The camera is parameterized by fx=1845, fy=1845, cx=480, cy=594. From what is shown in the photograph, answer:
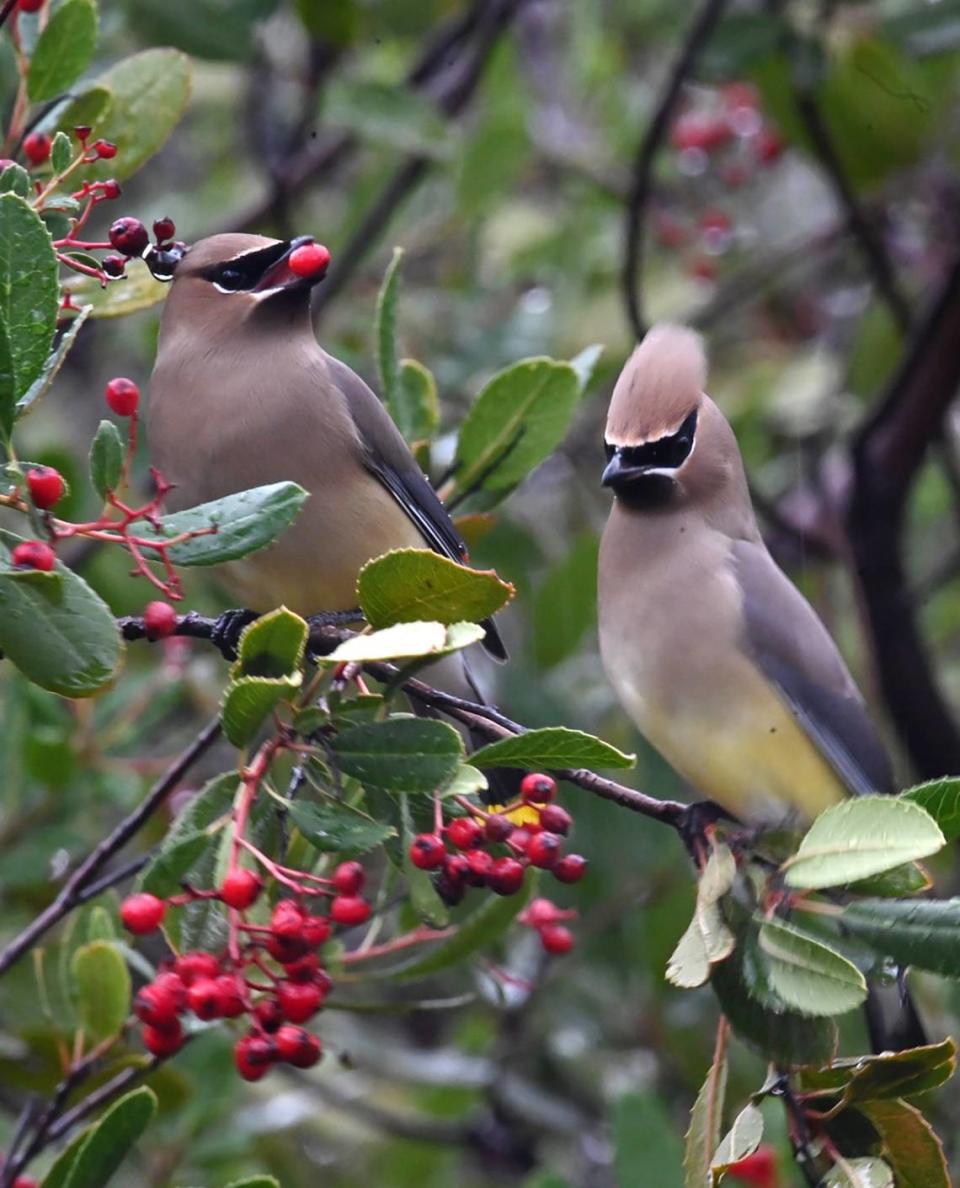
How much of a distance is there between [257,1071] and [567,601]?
222 centimetres

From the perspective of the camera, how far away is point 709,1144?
186cm

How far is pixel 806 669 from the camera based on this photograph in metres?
2.98

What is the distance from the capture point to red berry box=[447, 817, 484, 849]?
6.23 feet

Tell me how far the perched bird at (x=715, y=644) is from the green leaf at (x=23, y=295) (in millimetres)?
1118

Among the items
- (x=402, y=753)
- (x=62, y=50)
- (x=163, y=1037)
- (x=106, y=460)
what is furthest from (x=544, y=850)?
(x=62, y=50)

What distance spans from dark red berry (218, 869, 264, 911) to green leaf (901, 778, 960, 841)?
645 mm

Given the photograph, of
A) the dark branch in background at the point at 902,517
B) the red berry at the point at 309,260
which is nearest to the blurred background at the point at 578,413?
the dark branch in background at the point at 902,517

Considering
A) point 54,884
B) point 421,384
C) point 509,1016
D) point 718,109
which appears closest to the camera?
point 421,384

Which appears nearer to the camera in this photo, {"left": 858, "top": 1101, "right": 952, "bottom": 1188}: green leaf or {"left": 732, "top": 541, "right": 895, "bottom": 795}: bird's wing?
{"left": 858, "top": 1101, "right": 952, "bottom": 1188}: green leaf

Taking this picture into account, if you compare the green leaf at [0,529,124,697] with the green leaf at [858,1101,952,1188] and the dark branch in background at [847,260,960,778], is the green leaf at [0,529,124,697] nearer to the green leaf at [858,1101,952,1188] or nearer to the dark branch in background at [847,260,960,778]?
the green leaf at [858,1101,952,1188]

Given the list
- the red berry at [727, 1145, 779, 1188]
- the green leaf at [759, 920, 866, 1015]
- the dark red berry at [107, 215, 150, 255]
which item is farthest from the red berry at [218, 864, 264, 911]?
the red berry at [727, 1145, 779, 1188]

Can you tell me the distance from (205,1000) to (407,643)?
1.48 feet

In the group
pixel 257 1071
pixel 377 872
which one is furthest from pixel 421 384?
pixel 377 872

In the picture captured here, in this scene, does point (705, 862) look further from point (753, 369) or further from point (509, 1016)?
point (753, 369)
